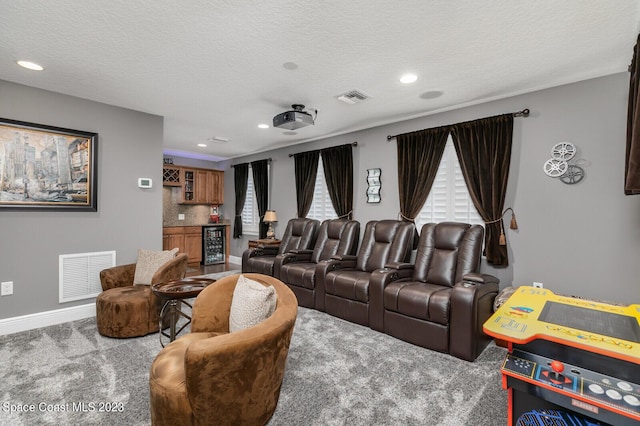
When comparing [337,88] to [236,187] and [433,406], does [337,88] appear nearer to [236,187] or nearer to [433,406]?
[433,406]

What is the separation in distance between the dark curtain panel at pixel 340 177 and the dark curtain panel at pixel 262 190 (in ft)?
5.98

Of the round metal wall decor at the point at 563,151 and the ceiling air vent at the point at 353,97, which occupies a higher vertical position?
the ceiling air vent at the point at 353,97

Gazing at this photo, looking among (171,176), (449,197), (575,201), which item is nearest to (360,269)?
(449,197)

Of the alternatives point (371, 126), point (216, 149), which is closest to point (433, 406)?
point (371, 126)

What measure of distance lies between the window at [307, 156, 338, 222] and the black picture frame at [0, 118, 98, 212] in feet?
11.1

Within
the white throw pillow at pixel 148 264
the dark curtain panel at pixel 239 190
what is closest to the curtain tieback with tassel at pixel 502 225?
the white throw pillow at pixel 148 264

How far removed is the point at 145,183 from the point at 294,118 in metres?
2.34

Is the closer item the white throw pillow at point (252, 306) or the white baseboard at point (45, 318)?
the white throw pillow at point (252, 306)

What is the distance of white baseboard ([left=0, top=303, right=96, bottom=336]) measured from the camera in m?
3.24

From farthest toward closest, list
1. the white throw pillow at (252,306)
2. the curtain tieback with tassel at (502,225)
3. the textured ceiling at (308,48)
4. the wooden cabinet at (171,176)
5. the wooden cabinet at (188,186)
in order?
the wooden cabinet at (188,186)
the wooden cabinet at (171,176)
the curtain tieback with tassel at (502,225)
the textured ceiling at (308,48)
the white throw pillow at (252,306)

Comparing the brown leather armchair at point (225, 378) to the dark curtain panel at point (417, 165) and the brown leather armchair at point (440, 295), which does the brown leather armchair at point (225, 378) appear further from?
the dark curtain panel at point (417, 165)

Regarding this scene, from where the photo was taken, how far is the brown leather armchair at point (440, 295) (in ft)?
9.05

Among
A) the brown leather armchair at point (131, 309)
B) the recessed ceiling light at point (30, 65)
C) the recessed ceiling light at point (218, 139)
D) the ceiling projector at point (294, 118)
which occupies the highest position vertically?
the recessed ceiling light at point (218, 139)

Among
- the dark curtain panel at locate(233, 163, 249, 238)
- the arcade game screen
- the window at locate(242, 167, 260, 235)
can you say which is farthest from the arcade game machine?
the dark curtain panel at locate(233, 163, 249, 238)
